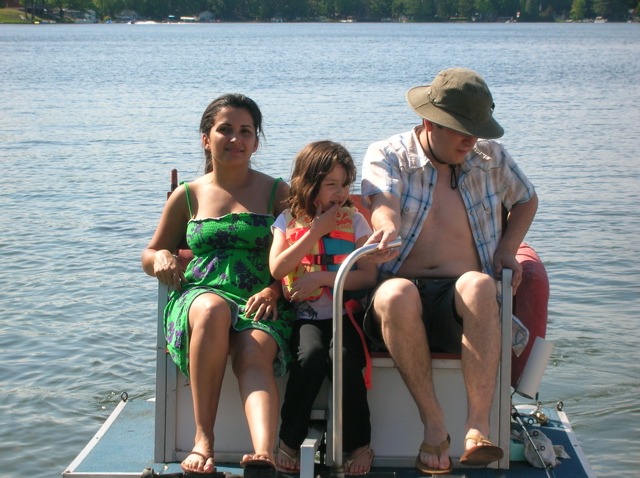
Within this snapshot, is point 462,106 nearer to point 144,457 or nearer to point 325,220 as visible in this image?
point 325,220

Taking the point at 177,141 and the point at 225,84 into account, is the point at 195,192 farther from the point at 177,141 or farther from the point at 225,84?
the point at 225,84

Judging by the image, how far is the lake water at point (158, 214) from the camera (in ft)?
17.5

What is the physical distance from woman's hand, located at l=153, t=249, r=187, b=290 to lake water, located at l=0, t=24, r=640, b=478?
1.46 m

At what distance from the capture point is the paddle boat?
3205 millimetres

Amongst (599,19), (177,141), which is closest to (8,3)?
(599,19)

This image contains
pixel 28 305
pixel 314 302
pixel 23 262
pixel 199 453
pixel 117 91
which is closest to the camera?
pixel 199 453

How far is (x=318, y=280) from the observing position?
328 centimetres

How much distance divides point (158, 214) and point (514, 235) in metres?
6.79

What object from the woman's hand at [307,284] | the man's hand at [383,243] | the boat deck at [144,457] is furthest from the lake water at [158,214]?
the man's hand at [383,243]

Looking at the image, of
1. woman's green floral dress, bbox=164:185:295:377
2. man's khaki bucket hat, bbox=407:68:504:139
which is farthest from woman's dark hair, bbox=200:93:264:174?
man's khaki bucket hat, bbox=407:68:504:139

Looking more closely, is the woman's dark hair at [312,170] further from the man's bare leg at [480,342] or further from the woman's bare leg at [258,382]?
the man's bare leg at [480,342]

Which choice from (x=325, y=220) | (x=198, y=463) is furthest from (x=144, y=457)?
(x=325, y=220)

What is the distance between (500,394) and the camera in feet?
10.6

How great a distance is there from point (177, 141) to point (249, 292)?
11.9m
